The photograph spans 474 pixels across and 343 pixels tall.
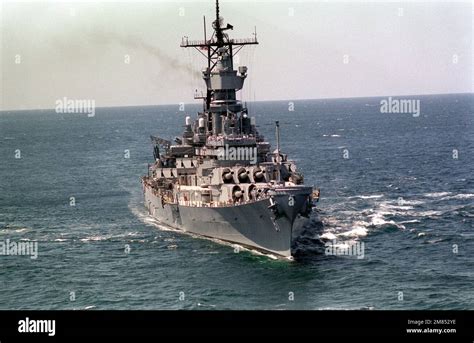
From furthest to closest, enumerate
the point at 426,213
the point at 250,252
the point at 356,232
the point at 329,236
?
1. the point at 426,213
2. the point at 356,232
3. the point at 329,236
4. the point at 250,252

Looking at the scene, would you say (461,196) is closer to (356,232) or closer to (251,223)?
(356,232)

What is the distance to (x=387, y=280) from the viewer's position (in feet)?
143

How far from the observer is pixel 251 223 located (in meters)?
51.0

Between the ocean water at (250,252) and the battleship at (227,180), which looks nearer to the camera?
the ocean water at (250,252)

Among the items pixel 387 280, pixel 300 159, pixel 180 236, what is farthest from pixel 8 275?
pixel 300 159

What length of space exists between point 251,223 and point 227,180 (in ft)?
18.1

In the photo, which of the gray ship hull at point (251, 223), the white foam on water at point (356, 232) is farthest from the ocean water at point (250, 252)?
the gray ship hull at point (251, 223)

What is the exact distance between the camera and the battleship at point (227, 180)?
49.2 m

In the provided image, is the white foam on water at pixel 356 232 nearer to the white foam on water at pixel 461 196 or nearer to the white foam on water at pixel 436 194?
the white foam on water at pixel 461 196

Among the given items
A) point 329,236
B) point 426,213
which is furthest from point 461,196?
point 329,236

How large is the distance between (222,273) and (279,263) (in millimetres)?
4213

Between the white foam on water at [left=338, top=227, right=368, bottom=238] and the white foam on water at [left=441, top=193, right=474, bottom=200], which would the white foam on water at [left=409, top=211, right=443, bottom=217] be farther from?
the white foam on water at [left=441, top=193, right=474, bottom=200]

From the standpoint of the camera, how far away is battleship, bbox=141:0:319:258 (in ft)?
161

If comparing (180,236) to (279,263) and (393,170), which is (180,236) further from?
(393,170)
